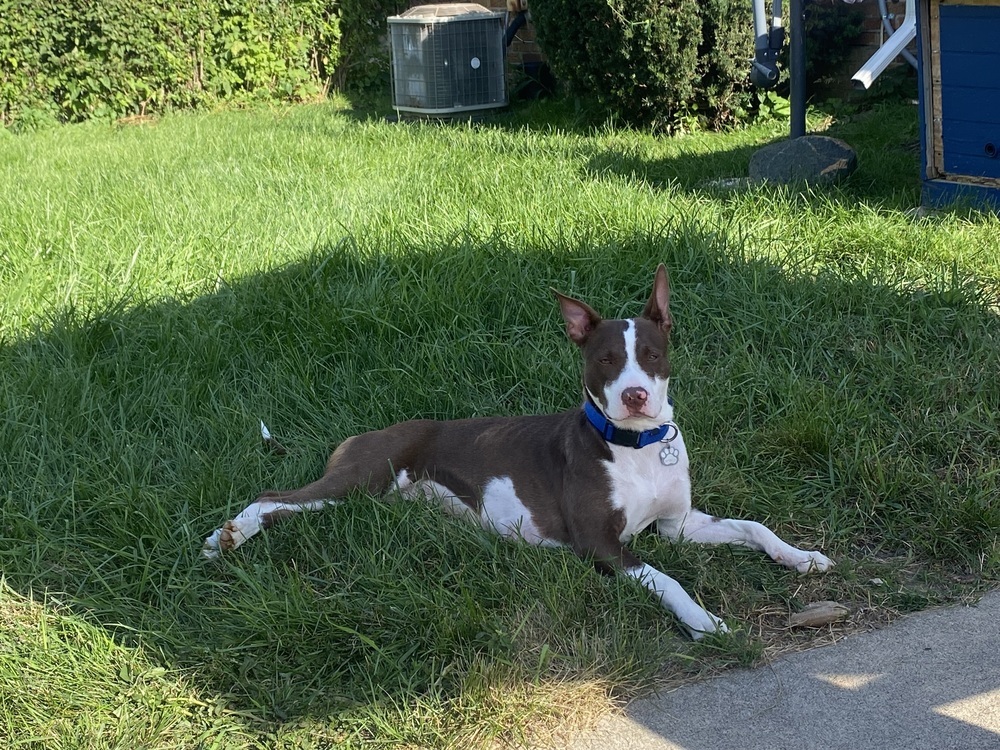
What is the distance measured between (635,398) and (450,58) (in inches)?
318

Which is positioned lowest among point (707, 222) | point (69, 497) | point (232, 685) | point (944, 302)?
point (232, 685)

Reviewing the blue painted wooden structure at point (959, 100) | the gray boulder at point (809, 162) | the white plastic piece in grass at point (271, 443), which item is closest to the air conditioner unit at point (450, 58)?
the gray boulder at point (809, 162)

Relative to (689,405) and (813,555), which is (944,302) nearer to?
(689,405)

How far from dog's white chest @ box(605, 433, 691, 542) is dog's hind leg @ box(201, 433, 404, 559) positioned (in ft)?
2.61

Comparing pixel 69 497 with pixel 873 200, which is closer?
pixel 69 497

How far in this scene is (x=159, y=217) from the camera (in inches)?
242

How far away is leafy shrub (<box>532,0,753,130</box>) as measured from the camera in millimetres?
7891

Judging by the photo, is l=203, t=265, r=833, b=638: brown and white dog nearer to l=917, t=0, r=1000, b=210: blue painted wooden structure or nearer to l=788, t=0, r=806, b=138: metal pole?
l=917, t=0, r=1000, b=210: blue painted wooden structure

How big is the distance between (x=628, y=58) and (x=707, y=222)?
3.35 meters

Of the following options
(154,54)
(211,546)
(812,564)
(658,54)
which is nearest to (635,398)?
(812,564)

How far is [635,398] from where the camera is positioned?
115 inches

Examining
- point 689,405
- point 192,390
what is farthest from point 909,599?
point 192,390

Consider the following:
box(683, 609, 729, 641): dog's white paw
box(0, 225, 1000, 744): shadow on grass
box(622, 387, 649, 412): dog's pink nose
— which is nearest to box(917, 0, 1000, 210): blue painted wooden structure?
box(0, 225, 1000, 744): shadow on grass

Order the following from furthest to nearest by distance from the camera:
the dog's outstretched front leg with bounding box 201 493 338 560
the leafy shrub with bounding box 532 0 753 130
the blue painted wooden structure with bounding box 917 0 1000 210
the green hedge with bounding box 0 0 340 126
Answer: the green hedge with bounding box 0 0 340 126
the leafy shrub with bounding box 532 0 753 130
the blue painted wooden structure with bounding box 917 0 1000 210
the dog's outstretched front leg with bounding box 201 493 338 560
